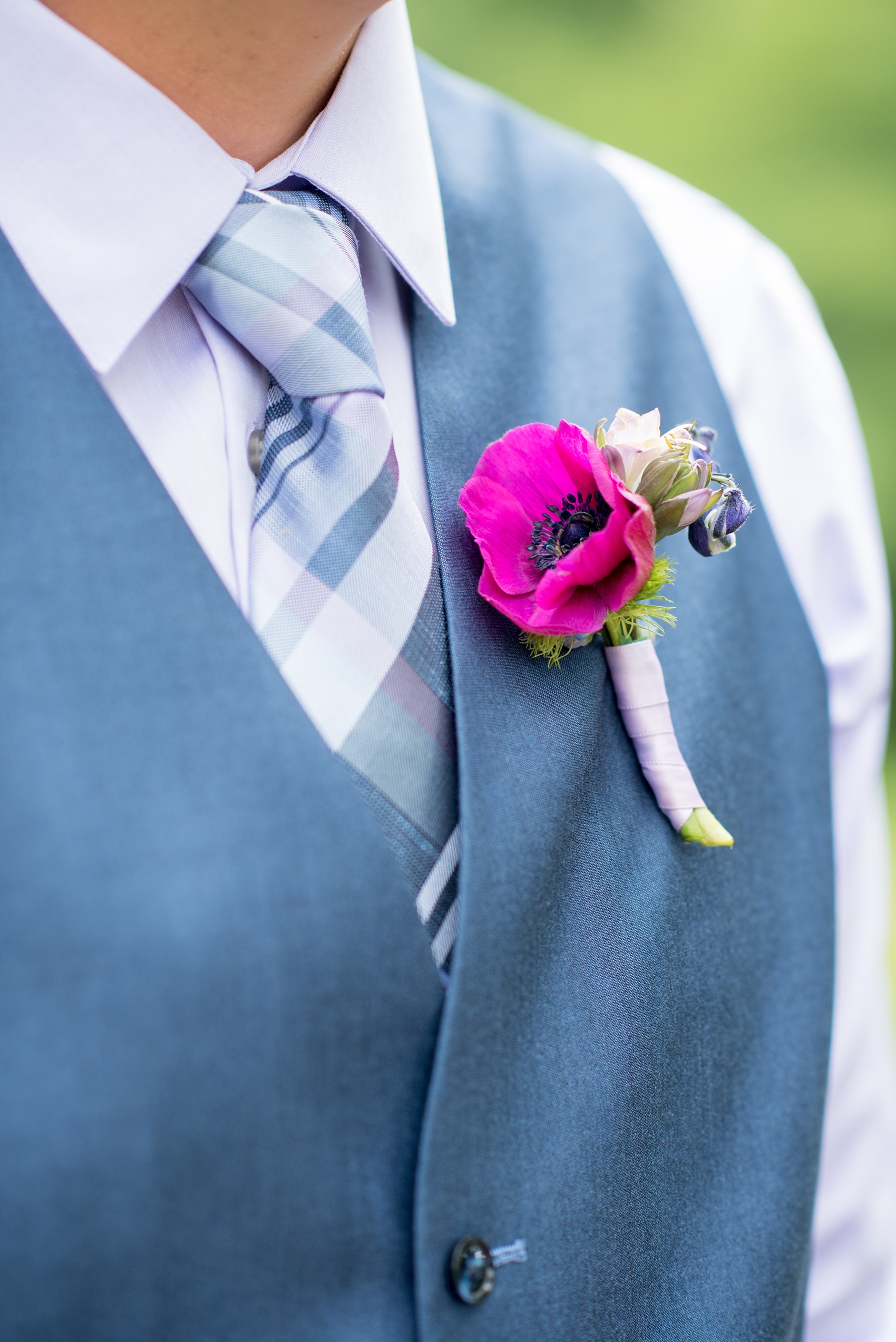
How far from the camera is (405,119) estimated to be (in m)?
0.79

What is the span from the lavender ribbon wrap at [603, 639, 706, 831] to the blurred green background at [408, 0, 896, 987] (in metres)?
Answer: 1.74

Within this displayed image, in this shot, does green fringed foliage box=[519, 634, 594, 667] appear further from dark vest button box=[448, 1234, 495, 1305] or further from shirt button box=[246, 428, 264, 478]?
dark vest button box=[448, 1234, 495, 1305]

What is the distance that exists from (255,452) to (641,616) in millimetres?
289

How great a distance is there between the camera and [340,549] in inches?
26.1

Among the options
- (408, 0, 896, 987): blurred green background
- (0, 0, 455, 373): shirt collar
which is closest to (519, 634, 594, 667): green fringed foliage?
(0, 0, 455, 373): shirt collar

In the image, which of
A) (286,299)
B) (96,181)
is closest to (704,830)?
(286,299)

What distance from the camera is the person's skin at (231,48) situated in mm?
665

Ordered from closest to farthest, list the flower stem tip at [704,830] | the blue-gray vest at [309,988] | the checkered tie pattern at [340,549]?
the blue-gray vest at [309,988], the checkered tie pattern at [340,549], the flower stem tip at [704,830]

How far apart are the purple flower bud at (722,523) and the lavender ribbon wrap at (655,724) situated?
0.31 ft

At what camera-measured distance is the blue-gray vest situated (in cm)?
54

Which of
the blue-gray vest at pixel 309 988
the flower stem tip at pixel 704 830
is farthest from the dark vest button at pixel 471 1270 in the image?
the flower stem tip at pixel 704 830

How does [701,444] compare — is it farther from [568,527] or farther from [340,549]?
[340,549]

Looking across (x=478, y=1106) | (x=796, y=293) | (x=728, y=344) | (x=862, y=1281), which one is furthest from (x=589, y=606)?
(x=862, y=1281)

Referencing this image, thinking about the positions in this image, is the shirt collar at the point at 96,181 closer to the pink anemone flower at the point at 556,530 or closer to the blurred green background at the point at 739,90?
the pink anemone flower at the point at 556,530
